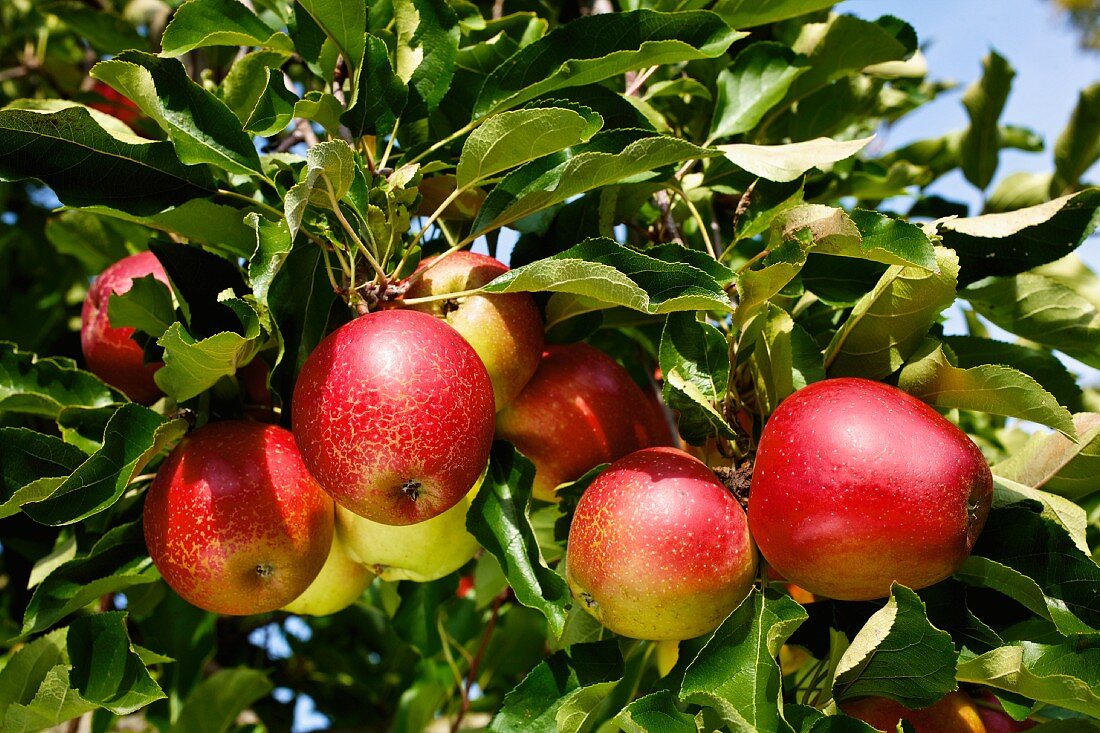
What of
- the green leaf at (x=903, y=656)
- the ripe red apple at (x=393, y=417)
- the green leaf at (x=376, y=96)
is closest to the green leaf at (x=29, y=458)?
the ripe red apple at (x=393, y=417)

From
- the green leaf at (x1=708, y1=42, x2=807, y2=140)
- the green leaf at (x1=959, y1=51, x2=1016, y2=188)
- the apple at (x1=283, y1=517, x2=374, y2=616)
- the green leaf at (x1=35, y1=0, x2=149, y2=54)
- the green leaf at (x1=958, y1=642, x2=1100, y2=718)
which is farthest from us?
the green leaf at (x1=35, y1=0, x2=149, y2=54)

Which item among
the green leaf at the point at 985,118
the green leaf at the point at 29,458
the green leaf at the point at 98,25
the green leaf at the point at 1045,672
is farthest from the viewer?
the green leaf at the point at 98,25

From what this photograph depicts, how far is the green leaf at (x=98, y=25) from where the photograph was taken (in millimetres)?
2154

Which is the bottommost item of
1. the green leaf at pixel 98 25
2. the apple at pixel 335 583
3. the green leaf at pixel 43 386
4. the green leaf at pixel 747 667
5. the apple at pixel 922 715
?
the apple at pixel 335 583

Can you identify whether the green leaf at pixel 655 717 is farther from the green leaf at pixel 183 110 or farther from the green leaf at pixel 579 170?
the green leaf at pixel 183 110

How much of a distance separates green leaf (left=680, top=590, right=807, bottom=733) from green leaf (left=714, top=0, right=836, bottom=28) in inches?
39.7

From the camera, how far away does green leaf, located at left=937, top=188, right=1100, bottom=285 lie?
1353 mm

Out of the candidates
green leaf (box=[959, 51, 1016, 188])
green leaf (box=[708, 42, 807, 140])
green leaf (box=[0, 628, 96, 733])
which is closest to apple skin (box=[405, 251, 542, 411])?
green leaf (box=[708, 42, 807, 140])

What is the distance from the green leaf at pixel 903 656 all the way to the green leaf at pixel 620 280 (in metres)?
0.41

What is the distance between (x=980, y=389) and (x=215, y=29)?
1.21 metres

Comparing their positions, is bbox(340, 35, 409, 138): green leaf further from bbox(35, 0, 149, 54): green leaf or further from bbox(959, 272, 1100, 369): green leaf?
bbox(35, 0, 149, 54): green leaf

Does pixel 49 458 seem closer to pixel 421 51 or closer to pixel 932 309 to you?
pixel 421 51

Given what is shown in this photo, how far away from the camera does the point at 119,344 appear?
5.11 ft

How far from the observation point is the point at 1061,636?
1.28m
